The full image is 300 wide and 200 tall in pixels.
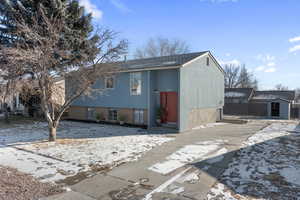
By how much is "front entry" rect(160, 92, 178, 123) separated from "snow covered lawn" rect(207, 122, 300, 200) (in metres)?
5.61

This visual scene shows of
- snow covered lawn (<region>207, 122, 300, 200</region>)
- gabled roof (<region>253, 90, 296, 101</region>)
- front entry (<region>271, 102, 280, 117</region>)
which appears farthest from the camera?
gabled roof (<region>253, 90, 296, 101</region>)

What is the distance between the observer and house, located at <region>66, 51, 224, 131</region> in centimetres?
1238

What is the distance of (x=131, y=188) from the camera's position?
15.1 ft

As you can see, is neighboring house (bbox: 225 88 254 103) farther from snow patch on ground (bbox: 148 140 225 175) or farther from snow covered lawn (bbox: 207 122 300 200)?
snow covered lawn (bbox: 207 122 300 200)

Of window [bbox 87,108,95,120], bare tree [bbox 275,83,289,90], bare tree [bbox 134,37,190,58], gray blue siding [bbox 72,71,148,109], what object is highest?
bare tree [bbox 134,37,190,58]

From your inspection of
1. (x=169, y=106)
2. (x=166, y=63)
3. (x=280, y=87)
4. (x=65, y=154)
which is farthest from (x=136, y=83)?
(x=280, y=87)

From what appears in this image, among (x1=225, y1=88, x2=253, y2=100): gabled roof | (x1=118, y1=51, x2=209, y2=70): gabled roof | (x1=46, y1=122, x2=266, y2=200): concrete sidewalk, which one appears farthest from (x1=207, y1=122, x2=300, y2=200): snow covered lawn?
(x1=225, y1=88, x2=253, y2=100): gabled roof

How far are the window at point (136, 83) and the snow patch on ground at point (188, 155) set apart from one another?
19.7ft

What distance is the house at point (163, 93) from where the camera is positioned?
1238 centimetres

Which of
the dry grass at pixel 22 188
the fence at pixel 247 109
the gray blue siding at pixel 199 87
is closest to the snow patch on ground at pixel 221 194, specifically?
the dry grass at pixel 22 188

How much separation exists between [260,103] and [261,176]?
2404cm

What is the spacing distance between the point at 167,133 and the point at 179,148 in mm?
3528

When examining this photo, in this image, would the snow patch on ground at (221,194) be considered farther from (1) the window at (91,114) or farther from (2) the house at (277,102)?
(2) the house at (277,102)

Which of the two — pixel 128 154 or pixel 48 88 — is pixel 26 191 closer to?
pixel 128 154
